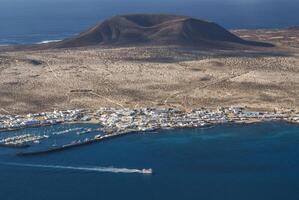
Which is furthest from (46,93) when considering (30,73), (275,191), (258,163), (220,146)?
(275,191)

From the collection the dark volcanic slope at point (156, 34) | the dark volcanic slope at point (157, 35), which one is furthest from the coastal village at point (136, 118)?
the dark volcanic slope at point (156, 34)

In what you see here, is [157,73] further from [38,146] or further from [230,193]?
[230,193]

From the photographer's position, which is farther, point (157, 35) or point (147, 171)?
point (157, 35)

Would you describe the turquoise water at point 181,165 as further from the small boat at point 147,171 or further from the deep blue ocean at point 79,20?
the deep blue ocean at point 79,20

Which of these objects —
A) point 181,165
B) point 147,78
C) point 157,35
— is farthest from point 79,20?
point 181,165

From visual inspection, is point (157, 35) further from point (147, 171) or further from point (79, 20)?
point (79, 20)

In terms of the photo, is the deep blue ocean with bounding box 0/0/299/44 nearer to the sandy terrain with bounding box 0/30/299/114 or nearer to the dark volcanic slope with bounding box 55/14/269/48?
the dark volcanic slope with bounding box 55/14/269/48
